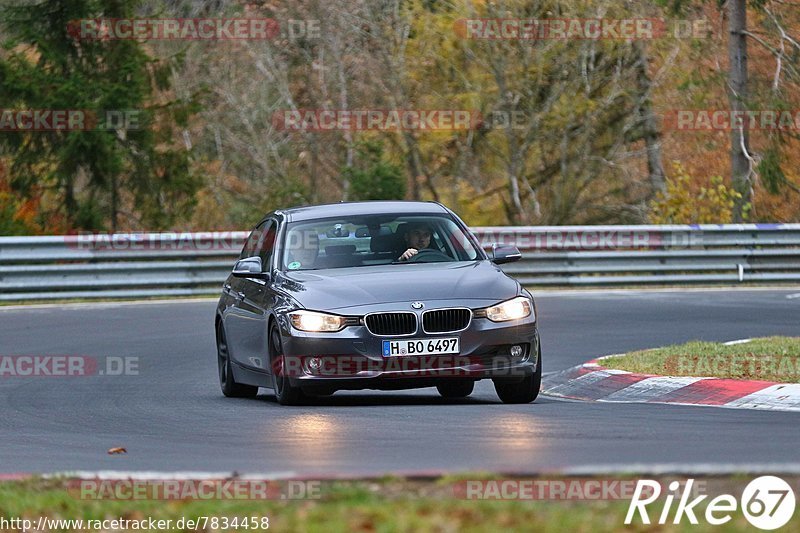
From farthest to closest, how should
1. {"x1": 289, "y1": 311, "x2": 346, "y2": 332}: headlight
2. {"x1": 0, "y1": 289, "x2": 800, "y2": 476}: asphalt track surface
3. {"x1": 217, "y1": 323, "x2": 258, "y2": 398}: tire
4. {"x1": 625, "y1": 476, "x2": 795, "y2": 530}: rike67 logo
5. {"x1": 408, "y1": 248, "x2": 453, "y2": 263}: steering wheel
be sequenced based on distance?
{"x1": 217, "y1": 323, "x2": 258, "y2": 398}: tire
{"x1": 408, "y1": 248, "x2": 453, "y2": 263}: steering wheel
{"x1": 289, "y1": 311, "x2": 346, "y2": 332}: headlight
{"x1": 0, "y1": 289, "x2": 800, "y2": 476}: asphalt track surface
{"x1": 625, "y1": 476, "x2": 795, "y2": 530}: rike67 logo

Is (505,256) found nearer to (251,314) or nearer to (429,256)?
(429,256)

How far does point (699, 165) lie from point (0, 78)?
19.9 meters

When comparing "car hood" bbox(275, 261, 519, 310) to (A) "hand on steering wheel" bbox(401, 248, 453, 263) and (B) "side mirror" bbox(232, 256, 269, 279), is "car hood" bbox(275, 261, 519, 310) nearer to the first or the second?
(A) "hand on steering wheel" bbox(401, 248, 453, 263)

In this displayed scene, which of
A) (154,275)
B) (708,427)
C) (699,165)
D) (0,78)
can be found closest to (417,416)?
(708,427)

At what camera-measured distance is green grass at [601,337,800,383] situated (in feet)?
42.5

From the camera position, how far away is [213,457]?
8.73 metres

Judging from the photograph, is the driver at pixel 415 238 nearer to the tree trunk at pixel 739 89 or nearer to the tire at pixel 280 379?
the tire at pixel 280 379

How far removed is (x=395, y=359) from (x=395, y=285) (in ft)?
1.97

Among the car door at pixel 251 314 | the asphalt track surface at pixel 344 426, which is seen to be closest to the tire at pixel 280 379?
the asphalt track surface at pixel 344 426

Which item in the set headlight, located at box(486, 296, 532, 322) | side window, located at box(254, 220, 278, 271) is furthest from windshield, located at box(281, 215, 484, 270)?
headlight, located at box(486, 296, 532, 322)

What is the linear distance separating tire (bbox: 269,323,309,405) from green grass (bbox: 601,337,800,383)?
10.1 ft

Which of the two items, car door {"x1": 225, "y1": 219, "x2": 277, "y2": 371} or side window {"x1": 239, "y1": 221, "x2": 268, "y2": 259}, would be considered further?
side window {"x1": 239, "y1": 221, "x2": 268, "y2": 259}

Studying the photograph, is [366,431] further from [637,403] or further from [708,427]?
[637,403]

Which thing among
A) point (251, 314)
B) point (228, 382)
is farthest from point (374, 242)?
point (228, 382)
